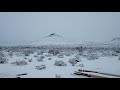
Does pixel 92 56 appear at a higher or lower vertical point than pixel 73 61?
higher

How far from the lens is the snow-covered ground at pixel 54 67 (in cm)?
454

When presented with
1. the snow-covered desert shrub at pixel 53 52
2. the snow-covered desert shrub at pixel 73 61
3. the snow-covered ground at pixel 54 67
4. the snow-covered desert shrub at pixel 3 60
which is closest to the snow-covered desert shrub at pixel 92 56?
the snow-covered ground at pixel 54 67

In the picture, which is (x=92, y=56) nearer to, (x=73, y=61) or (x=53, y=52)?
(x=73, y=61)

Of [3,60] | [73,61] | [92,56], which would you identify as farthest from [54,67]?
[3,60]

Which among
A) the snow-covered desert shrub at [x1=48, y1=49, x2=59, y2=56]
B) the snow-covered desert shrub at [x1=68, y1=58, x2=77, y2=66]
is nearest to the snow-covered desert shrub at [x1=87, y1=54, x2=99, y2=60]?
the snow-covered desert shrub at [x1=68, y1=58, x2=77, y2=66]

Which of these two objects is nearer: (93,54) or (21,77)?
(21,77)

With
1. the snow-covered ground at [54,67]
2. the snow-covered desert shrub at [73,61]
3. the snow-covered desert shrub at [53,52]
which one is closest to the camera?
the snow-covered ground at [54,67]

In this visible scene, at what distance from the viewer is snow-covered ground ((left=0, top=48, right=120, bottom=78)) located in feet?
14.9

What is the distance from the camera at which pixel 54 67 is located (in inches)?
187

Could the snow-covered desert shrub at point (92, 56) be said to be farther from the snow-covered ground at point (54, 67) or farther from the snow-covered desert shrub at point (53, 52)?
the snow-covered desert shrub at point (53, 52)
